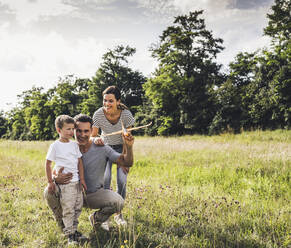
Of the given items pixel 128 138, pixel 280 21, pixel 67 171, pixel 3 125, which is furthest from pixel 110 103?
pixel 3 125

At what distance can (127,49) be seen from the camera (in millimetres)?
34844

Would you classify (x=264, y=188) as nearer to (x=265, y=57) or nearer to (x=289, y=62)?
(x=289, y=62)

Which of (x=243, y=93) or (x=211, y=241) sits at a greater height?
(x=243, y=93)

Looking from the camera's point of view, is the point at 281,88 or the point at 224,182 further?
the point at 281,88

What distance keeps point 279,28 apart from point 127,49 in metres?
21.3

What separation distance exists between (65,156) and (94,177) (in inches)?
20.7

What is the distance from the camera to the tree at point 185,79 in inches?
850

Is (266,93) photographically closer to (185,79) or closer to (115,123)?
(185,79)

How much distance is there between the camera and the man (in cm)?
282

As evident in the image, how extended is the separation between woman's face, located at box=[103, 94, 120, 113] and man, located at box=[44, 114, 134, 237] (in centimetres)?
46

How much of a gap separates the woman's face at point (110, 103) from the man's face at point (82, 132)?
502 mm

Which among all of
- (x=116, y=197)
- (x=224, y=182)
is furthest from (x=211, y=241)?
(x=224, y=182)

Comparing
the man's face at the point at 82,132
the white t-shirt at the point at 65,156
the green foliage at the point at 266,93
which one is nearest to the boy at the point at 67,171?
the white t-shirt at the point at 65,156

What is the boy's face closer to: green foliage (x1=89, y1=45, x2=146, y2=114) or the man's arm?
the man's arm
